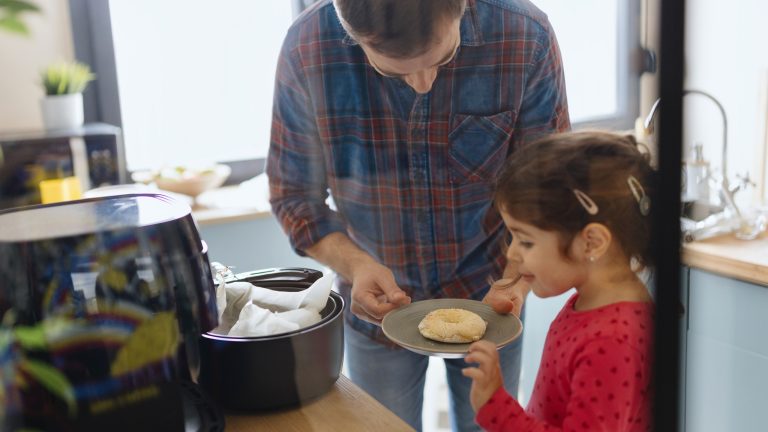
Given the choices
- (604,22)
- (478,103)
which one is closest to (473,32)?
(478,103)

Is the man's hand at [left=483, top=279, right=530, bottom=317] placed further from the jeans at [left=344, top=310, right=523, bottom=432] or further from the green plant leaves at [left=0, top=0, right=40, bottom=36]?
the green plant leaves at [left=0, top=0, right=40, bottom=36]

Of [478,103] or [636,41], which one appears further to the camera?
[478,103]

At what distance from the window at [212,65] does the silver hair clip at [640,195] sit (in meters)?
0.03

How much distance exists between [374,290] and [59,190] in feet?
1.06

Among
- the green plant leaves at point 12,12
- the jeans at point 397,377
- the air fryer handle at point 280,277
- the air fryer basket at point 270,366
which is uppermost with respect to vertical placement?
the green plant leaves at point 12,12

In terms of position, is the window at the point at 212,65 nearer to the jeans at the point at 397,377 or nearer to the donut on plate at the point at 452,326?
the donut on plate at the point at 452,326

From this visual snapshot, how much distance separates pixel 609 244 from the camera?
15.8 inches

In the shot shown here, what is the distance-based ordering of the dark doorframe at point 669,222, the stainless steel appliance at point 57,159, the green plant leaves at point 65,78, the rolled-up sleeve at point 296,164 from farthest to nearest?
1. the rolled-up sleeve at point 296,164
2. the green plant leaves at point 65,78
3. the stainless steel appliance at point 57,159
4. the dark doorframe at point 669,222

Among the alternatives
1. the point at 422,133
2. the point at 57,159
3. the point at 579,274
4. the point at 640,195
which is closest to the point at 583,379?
the point at 579,274

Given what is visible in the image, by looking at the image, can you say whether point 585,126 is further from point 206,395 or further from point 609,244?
point 206,395

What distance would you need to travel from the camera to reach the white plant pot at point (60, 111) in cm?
49

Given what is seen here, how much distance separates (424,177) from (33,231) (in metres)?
0.37

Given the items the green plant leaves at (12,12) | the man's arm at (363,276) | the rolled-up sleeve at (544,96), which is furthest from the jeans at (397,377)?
the green plant leaves at (12,12)

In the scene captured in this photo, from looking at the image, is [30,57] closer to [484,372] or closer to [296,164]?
Answer: [484,372]
